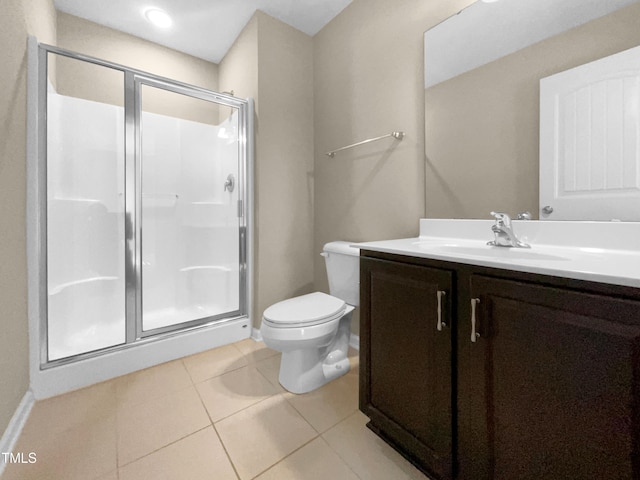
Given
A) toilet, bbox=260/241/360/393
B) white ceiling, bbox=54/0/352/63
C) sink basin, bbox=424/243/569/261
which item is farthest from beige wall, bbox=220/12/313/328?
sink basin, bbox=424/243/569/261

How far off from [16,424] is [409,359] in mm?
1672

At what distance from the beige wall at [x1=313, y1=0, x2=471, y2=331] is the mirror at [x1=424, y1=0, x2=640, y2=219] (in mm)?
99

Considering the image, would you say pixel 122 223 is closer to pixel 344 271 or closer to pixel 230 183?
pixel 230 183

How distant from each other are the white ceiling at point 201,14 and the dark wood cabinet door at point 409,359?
1974 mm

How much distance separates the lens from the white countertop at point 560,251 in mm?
578

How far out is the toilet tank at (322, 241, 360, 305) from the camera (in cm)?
157

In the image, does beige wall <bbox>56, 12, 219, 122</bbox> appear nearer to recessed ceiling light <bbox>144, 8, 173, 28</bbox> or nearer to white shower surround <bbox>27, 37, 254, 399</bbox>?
recessed ceiling light <bbox>144, 8, 173, 28</bbox>

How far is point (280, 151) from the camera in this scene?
2.06 metres

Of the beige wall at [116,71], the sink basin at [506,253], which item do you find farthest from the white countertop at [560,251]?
the beige wall at [116,71]

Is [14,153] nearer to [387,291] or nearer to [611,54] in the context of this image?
[387,291]

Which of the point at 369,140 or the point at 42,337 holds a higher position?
the point at 369,140

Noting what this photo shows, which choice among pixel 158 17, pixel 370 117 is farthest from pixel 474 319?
pixel 158 17

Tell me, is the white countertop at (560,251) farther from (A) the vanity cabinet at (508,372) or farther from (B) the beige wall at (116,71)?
(B) the beige wall at (116,71)

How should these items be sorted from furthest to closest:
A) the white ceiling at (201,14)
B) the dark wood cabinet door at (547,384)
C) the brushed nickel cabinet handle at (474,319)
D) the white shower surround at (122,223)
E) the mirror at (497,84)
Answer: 1. the white ceiling at (201,14)
2. the white shower surround at (122,223)
3. the mirror at (497,84)
4. the brushed nickel cabinet handle at (474,319)
5. the dark wood cabinet door at (547,384)
